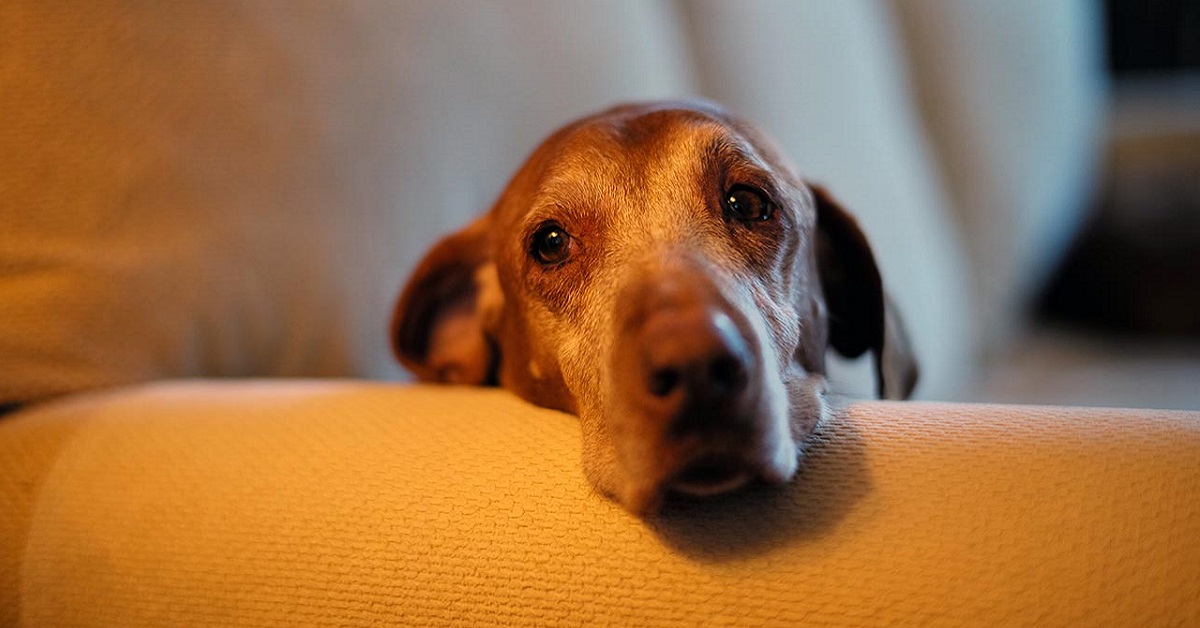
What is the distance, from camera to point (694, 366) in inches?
41.9

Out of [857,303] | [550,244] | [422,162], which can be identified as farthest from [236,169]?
[857,303]

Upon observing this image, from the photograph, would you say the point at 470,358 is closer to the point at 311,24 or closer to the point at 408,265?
the point at 408,265

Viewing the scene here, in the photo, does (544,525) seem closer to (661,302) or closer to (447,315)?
(661,302)

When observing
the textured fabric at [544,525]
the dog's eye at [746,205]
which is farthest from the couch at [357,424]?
the dog's eye at [746,205]

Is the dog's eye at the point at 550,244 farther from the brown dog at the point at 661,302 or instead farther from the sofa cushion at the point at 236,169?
the sofa cushion at the point at 236,169

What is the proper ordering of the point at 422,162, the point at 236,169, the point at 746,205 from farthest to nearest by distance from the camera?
the point at 422,162, the point at 236,169, the point at 746,205

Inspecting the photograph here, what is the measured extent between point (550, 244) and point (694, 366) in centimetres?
55

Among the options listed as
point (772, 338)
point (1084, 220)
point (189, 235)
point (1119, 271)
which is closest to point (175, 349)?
point (189, 235)

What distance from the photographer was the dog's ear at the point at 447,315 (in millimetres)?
1805

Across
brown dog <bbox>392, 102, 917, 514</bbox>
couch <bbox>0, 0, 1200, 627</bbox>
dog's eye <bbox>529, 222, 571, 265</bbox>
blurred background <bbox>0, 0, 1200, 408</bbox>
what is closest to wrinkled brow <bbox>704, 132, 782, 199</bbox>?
brown dog <bbox>392, 102, 917, 514</bbox>

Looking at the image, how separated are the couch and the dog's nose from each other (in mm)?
136

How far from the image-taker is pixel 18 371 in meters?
1.51

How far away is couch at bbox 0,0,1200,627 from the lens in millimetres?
1024

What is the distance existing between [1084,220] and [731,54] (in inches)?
93.7
